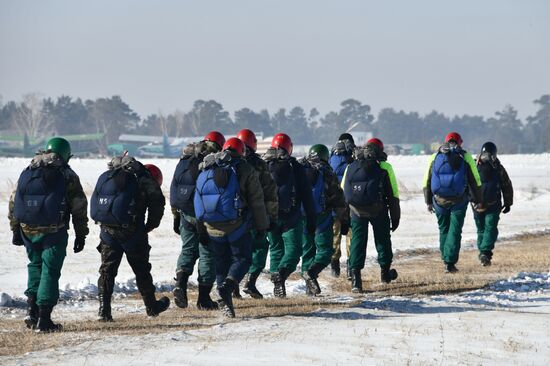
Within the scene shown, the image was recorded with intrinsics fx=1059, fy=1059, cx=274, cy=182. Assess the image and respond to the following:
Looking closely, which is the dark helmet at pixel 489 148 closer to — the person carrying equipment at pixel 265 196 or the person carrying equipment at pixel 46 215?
the person carrying equipment at pixel 265 196

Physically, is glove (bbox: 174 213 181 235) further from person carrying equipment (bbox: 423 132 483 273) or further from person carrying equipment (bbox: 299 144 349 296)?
person carrying equipment (bbox: 423 132 483 273)

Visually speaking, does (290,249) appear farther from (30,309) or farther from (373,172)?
(30,309)

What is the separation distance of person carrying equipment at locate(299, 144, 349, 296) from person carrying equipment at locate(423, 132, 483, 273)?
2.91 meters

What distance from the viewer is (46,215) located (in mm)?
9883

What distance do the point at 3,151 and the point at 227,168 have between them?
110 metres

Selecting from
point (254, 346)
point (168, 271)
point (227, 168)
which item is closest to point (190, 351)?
point (254, 346)

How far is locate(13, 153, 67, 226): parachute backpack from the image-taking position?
989 centimetres

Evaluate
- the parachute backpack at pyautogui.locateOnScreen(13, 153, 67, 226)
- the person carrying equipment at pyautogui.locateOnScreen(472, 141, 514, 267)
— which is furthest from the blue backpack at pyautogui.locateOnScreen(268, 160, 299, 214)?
the person carrying equipment at pyautogui.locateOnScreen(472, 141, 514, 267)

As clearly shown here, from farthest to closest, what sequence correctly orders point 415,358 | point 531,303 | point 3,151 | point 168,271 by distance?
point 3,151
point 168,271
point 531,303
point 415,358

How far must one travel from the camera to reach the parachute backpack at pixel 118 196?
10203 mm

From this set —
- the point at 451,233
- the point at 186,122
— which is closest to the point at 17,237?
the point at 451,233

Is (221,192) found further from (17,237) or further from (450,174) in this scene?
(450,174)

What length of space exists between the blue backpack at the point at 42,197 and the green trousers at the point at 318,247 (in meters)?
3.97

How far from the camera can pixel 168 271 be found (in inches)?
725
